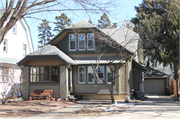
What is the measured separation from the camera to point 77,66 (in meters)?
18.7

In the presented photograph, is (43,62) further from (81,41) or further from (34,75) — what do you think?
(81,41)

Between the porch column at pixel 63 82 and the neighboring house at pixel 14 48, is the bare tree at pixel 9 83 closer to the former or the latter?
Result: the neighboring house at pixel 14 48

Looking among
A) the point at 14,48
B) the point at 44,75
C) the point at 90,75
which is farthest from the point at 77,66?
the point at 14,48

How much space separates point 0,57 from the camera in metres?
20.2

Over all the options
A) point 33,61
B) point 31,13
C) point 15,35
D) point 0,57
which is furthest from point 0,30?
point 15,35

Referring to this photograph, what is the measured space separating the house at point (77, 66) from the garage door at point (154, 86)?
13158 mm

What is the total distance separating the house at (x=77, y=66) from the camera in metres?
17.1

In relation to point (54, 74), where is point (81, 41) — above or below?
above

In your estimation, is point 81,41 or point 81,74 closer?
point 81,74

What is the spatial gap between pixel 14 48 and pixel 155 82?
19668 millimetres

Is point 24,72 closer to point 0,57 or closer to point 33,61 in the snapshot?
point 33,61

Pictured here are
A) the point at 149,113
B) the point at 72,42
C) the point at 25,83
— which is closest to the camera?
the point at 149,113

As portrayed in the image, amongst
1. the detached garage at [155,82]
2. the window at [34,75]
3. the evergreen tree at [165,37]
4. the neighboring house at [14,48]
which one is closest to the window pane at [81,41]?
the window at [34,75]

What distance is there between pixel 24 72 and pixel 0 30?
31.1ft
